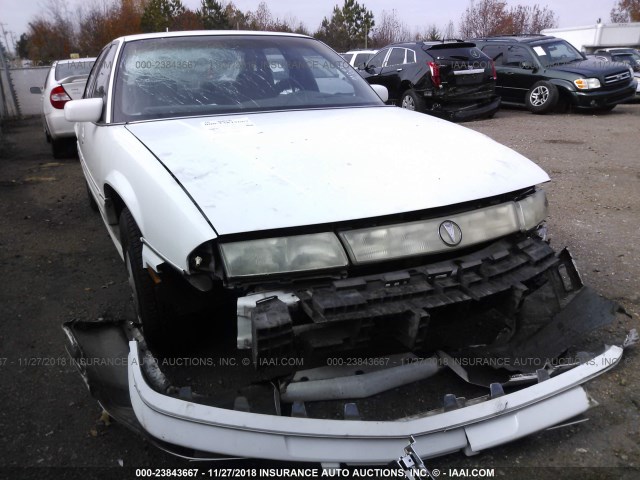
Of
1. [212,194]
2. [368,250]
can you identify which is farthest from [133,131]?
[368,250]

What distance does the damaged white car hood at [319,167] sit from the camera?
76.4 inches

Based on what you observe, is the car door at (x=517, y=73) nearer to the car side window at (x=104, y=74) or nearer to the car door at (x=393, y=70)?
the car door at (x=393, y=70)

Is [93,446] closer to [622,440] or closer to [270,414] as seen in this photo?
[270,414]

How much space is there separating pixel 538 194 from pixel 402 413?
1.18 metres

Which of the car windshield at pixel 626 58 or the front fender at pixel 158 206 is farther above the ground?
the front fender at pixel 158 206

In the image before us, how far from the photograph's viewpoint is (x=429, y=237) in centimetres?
201

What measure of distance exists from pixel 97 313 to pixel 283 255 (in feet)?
6.02

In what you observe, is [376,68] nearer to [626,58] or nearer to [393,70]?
[393,70]

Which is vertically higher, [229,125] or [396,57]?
[229,125]

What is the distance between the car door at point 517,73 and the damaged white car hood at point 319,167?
9.46 metres

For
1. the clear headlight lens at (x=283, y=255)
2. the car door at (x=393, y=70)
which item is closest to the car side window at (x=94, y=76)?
the clear headlight lens at (x=283, y=255)

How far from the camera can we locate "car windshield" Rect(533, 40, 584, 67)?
11141mm

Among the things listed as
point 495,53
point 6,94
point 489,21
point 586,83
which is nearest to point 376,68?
point 495,53

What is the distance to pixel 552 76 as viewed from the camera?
10781 mm
